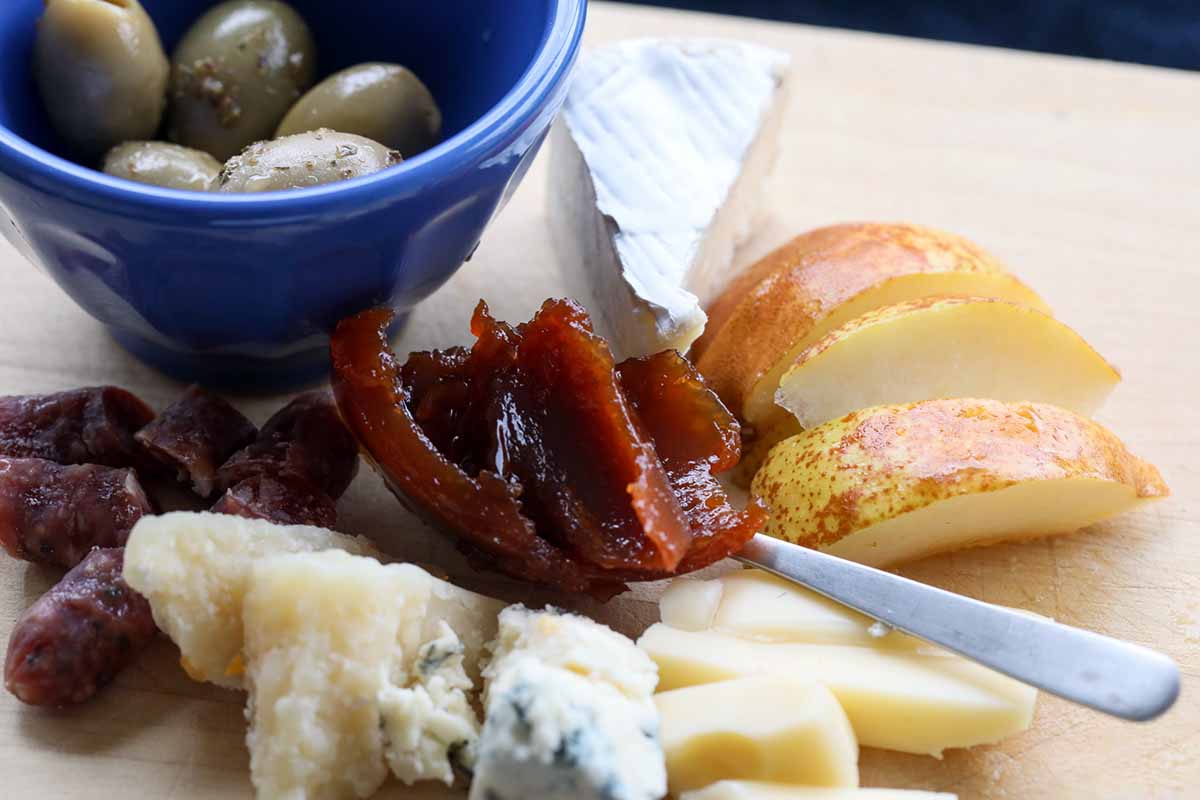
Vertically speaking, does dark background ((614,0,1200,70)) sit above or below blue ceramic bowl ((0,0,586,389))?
below

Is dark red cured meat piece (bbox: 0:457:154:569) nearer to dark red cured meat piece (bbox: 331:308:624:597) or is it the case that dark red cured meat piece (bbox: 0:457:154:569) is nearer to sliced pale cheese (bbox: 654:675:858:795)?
dark red cured meat piece (bbox: 331:308:624:597)

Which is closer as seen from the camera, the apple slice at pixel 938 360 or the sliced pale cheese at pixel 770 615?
the sliced pale cheese at pixel 770 615

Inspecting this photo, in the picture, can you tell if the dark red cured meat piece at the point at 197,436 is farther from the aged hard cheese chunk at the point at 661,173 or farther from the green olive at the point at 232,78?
the aged hard cheese chunk at the point at 661,173

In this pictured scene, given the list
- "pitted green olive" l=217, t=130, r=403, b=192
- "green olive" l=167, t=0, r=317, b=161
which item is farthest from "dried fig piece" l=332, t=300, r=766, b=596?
"green olive" l=167, t=0, r=317, b=161

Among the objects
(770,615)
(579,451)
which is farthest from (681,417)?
(770,615)

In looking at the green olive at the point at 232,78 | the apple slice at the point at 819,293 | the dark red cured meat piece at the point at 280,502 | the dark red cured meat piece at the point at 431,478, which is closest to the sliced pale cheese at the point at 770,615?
the dark red cured meat piece at the point at 431,478

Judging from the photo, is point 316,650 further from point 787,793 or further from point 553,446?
point 787,793
